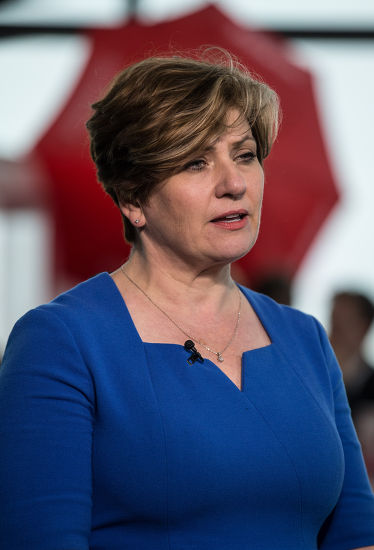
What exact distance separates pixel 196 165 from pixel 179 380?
370 mm

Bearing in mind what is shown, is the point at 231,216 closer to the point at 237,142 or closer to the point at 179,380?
the point at 237,142

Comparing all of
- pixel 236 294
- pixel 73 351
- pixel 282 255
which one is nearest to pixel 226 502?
pixel 73 351

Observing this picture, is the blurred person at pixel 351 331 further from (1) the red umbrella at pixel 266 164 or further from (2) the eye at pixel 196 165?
(2) the eye at pixel 196 165

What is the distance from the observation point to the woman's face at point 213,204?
1.34 metres

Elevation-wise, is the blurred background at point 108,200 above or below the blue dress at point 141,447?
above

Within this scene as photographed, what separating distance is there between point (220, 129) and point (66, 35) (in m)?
5.04

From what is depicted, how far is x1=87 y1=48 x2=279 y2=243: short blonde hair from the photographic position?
1.31 metres

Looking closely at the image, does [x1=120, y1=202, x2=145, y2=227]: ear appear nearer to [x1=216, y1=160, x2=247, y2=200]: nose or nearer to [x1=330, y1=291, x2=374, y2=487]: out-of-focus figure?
[x1=216, y1=160, x2=247, y2=200]: nose

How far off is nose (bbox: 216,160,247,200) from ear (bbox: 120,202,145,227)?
0.56 feet

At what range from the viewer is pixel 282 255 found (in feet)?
12.8

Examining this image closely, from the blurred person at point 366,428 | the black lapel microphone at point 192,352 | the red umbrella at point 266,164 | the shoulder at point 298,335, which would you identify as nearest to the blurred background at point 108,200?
the red umbrella at point 266,164

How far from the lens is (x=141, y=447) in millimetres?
1198

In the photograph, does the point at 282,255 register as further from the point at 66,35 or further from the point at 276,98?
the point at 66,35

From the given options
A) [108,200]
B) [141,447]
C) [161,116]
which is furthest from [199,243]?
[108,200]
